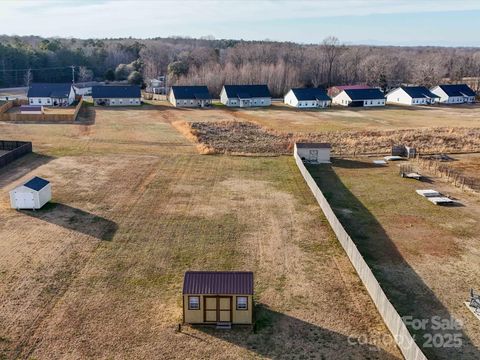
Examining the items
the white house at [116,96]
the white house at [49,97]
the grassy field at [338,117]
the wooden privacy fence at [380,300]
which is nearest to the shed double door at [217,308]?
the wooden privacy fence at [380,300]

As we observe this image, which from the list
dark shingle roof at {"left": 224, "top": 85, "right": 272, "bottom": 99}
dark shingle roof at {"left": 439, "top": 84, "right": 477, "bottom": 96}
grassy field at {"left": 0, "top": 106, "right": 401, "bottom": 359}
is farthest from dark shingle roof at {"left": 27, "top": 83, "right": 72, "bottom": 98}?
dark shingle roof at {"left": 439, "top": 84, "right": 477, "bottom": 96}

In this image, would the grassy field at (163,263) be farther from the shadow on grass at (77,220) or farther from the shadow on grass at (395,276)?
the shadow on grass at (395,276)

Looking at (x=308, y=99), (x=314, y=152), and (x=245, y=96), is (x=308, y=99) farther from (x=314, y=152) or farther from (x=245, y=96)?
(x=314, y=152)

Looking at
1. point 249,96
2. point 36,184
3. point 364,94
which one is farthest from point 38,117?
point 364,94

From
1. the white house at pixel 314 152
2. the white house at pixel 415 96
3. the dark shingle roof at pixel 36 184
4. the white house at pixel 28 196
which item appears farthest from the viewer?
the white house at pixel 415 96

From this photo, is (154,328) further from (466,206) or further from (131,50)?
(131,50)

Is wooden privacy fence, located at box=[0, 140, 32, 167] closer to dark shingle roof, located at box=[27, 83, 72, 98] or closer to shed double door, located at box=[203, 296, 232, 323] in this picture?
shed double door, located at box=[203, 296, 232, 323]

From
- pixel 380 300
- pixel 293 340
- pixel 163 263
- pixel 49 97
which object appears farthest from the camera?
pixel 49 97
